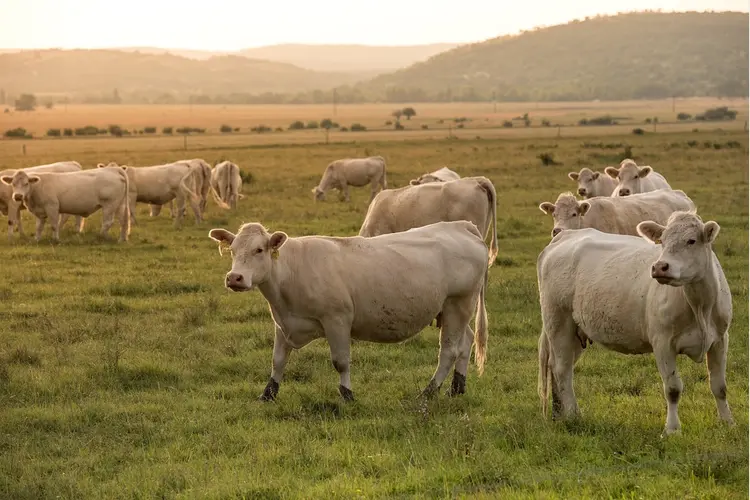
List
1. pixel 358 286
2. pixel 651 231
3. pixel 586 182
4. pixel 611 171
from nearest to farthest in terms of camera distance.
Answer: pixel 651 231 → pixel 358 286 → pixel 586 182 → pixel 611 171

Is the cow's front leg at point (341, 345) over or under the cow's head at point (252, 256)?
under

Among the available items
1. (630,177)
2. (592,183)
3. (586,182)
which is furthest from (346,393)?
(592,183)

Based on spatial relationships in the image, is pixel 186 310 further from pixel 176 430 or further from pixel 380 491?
pixel 380 491

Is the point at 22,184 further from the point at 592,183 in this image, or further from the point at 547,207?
the point at 547,207

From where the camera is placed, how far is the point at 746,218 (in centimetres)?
2269

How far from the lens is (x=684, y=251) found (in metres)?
7.24

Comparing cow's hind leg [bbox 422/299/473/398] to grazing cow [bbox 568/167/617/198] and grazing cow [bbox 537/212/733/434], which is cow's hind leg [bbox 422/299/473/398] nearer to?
grazing cow [bbox 537/212/733/434]

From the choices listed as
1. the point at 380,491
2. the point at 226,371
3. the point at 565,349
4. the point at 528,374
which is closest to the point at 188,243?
the point at 226,371

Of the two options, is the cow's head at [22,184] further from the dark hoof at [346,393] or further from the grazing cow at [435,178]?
the dark hoof at [346,393]

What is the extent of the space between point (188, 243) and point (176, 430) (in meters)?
12.4

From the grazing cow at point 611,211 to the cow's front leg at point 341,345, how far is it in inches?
198

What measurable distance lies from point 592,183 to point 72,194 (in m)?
10.9

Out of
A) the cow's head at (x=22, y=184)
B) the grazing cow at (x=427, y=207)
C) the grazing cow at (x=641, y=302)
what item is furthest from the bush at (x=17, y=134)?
the grazing cow at (x=641, y=302)

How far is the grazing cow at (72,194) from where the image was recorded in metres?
20.5
